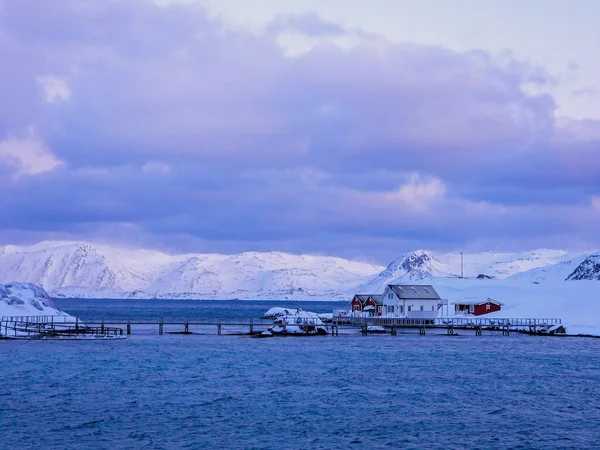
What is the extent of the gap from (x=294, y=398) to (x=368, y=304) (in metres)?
95.7

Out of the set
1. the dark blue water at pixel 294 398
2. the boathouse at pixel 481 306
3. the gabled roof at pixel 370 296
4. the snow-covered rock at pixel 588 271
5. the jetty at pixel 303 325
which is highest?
the snow-covered rock at pixel 588 271

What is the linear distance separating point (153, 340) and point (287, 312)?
288 ft

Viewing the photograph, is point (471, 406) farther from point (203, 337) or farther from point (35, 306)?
point (35, 306)

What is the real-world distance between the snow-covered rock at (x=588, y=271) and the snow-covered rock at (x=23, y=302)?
12162 cm

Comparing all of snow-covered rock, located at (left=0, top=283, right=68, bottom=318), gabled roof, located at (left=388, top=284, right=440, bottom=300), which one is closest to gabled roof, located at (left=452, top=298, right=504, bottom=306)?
gabled roof, located at (left=388, top=284, right=440, bottom=300)

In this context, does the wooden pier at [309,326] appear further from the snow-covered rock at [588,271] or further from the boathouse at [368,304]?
the snow-covered rock at [588,271]

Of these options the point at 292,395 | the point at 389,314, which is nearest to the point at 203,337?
the point at 389,314

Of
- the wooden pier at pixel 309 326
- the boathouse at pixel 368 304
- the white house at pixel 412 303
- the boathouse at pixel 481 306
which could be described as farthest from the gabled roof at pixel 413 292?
the boathouse at pixel 481 306

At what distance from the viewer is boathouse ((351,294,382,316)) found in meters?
142

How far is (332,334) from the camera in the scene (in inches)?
4380

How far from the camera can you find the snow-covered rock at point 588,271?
186962 millimetres

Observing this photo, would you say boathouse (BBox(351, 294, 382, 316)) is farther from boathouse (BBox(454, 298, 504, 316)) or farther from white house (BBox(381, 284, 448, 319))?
boathouse (BBox(454, 298, 504, 316))

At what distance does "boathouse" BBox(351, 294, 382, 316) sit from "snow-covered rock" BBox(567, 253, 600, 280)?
→ 66.0m

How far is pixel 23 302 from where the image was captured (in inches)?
4493
